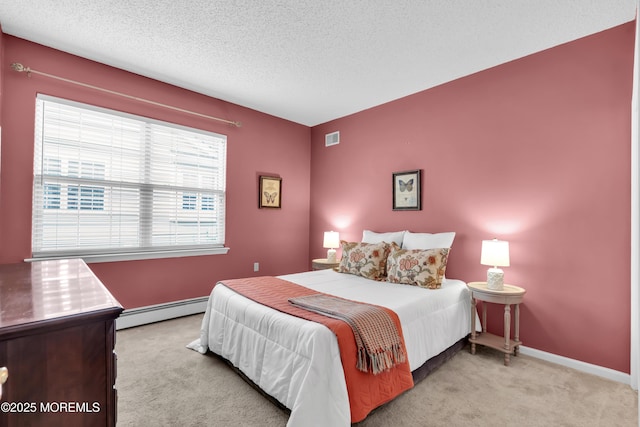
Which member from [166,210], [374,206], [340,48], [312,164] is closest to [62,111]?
[166,210]

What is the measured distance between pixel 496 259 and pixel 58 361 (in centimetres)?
290

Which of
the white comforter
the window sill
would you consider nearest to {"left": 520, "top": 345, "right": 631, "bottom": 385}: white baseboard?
the white comforter

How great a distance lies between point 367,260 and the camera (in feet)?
10.7

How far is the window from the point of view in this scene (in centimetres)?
286

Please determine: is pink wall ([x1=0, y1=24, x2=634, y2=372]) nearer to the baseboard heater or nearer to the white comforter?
the baseboard heater

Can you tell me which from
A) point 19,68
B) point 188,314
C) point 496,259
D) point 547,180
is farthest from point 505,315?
point 19,68

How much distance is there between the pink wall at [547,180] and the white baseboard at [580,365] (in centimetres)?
5

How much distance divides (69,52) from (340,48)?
258cm

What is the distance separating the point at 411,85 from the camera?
3.48 m

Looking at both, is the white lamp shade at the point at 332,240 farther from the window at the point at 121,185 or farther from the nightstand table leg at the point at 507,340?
the nightstand table leg at the point at 507,340

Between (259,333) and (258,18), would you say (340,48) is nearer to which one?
(258,18)

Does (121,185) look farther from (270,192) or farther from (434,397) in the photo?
(434,397)

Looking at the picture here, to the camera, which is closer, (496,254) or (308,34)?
(308,34)

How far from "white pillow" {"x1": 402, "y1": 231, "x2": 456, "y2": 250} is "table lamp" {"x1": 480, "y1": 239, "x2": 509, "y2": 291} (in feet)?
1.46
